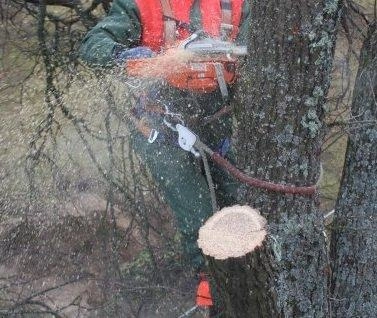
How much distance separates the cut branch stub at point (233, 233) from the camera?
74.4 inches

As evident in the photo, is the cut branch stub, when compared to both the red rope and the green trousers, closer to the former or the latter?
the red rope

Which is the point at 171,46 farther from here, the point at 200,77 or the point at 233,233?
the point at 233,233

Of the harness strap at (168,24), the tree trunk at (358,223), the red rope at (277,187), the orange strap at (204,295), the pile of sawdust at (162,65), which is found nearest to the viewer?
the red rope at (277,187)

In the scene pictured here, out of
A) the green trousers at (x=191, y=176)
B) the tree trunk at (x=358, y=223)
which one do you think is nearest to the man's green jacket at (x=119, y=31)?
the green trousers at (x=191, y=176)

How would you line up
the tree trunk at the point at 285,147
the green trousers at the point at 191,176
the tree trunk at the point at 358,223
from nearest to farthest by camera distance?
1. the tree trunk at the point at 285,147
2. the tree trunk at the point at 358,223
3. the green trousers at the point at 191,176

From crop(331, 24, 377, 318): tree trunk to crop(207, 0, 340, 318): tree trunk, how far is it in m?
0.54

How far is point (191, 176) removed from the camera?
322cm

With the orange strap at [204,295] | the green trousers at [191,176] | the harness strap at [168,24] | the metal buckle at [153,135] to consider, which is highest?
the harness strap at [168,24]

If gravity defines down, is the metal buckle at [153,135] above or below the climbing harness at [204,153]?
below

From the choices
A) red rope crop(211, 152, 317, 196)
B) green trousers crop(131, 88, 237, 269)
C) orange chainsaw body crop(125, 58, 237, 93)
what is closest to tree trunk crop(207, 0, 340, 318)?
red rope crop(211, 152, 317, 196)

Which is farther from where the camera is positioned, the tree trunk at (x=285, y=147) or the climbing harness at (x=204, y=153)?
the climbing harness at (x=204, y=153)

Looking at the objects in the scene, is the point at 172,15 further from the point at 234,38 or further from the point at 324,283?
the point at 324,283

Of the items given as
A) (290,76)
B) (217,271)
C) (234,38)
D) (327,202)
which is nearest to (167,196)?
(234,38)

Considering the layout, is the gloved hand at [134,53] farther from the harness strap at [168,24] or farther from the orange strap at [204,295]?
the orange strap at [204,295]
